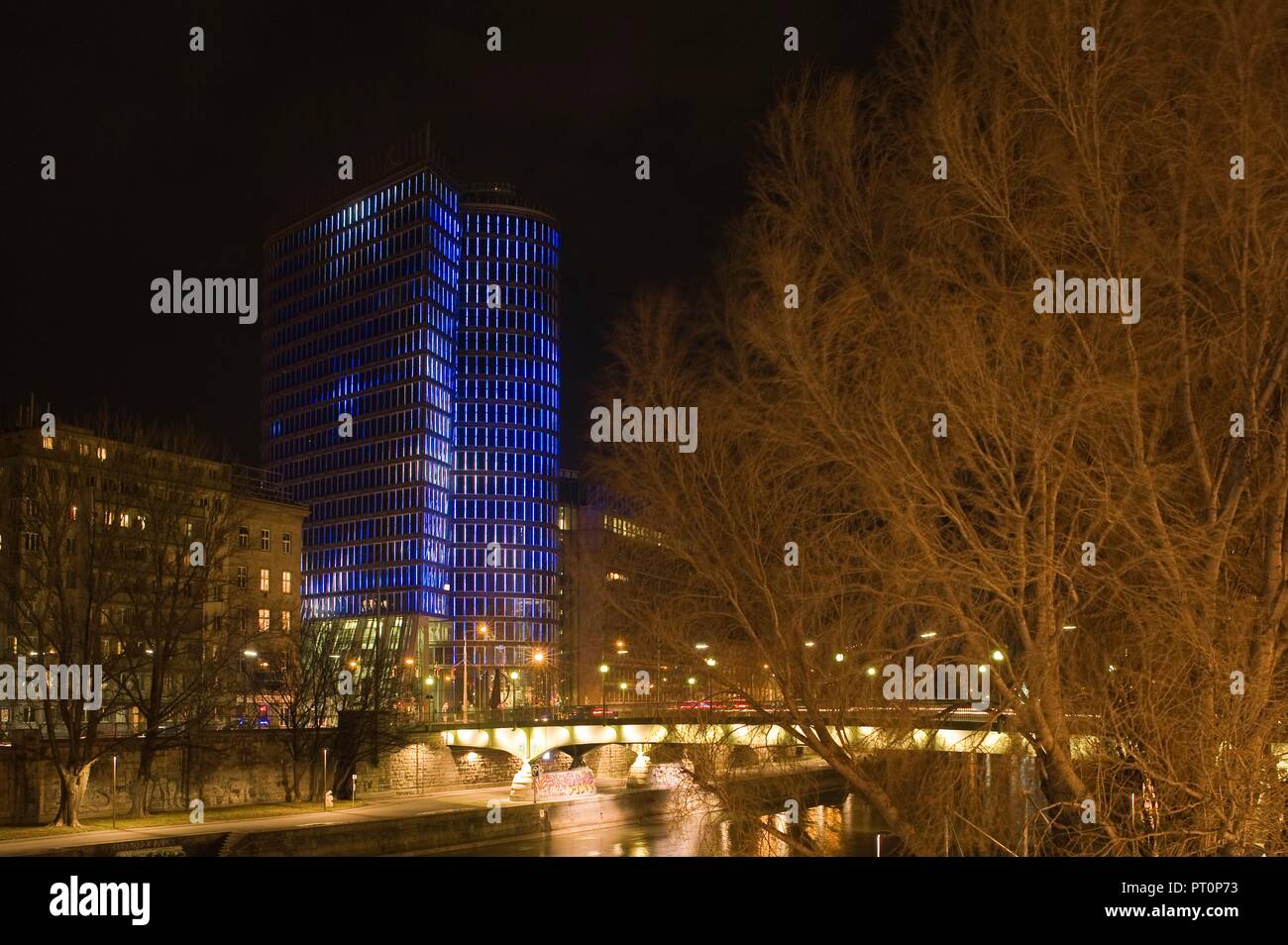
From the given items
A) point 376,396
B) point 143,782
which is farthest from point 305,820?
point 376,396

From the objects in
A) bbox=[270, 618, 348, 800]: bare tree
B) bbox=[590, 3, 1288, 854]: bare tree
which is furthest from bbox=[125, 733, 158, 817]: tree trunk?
bbox=[590, 3, 1288, 854]: bare tree

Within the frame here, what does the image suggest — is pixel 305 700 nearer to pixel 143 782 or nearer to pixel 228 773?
pixel 228 773

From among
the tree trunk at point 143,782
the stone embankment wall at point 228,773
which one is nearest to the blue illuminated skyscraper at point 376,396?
the stone embankment wall at point 228,773

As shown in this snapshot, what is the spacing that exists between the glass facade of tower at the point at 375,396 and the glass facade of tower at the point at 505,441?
2084mm

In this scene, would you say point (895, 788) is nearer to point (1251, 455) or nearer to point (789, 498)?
point (789, 498)

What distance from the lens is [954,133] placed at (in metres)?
12.1

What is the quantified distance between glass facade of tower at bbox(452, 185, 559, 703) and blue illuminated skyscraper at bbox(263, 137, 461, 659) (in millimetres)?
2261

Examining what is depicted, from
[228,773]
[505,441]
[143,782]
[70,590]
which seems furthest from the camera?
[505,441]

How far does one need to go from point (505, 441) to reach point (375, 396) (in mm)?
15228

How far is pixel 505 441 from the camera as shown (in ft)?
440

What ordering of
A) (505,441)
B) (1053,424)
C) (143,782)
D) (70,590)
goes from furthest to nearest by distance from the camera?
(505,441) < (143,782) < (70,590) < (1053,424)

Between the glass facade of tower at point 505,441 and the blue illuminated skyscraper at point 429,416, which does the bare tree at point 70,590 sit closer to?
the blue illuminated skyscraper at point 429,416
